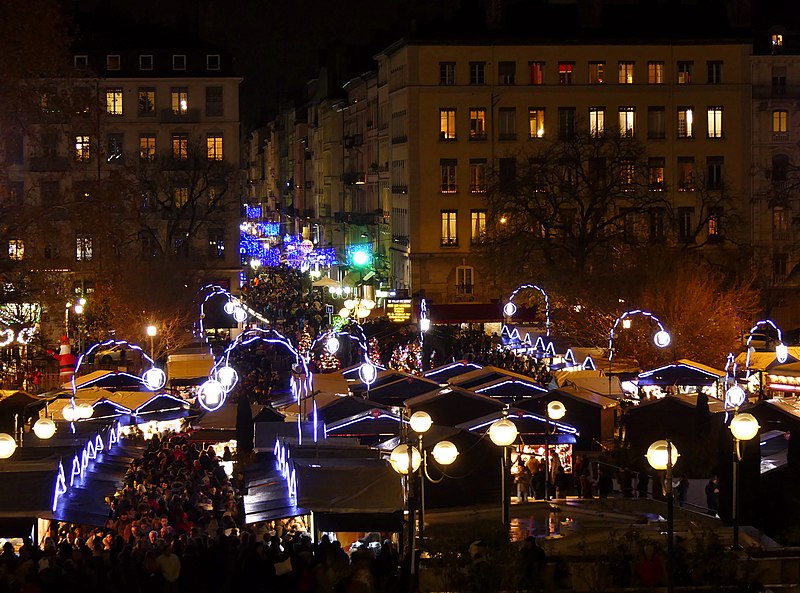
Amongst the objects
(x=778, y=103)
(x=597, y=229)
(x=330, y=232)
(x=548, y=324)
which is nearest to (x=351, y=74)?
(x=330, y=232)

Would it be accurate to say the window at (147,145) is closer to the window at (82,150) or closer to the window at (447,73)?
the window at (447,73)

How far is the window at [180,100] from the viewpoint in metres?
75.4

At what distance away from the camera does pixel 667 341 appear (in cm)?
3831

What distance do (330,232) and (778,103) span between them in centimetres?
4090

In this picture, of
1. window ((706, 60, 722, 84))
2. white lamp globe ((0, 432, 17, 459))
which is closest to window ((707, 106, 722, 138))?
window ((706, 60, 722, 84))

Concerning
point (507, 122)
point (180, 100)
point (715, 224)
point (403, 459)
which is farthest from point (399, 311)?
point (403, 459)

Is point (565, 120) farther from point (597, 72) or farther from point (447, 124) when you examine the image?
point (447, 124)

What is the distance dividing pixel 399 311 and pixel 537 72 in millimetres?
16851

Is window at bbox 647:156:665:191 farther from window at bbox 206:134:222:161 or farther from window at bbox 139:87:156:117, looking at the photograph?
window at bbox 139:87:156:117

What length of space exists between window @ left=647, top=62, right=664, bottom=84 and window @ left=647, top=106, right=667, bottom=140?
1207 millimetres

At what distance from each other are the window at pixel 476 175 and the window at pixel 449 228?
1328 millimetres

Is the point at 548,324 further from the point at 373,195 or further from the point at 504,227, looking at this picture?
the point at 373,195

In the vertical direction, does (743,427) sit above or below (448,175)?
below

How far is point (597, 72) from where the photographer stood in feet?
227
